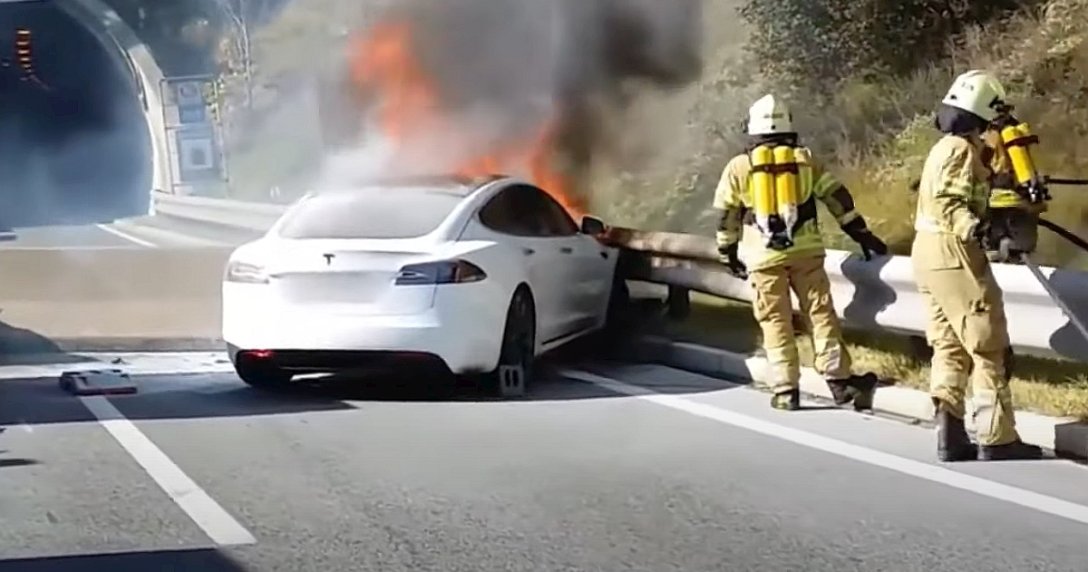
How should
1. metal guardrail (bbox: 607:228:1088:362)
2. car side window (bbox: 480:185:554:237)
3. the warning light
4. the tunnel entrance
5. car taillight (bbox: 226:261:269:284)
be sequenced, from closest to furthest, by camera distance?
metal guardrail (bbox: 607:228:1088:362), car taillight (bbox: 226:261:269:284), car side window (bbox: 480:185:554:237), the warning light, the tunnel entrance

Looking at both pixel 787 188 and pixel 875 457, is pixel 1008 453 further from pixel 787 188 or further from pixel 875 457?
pixel 787 188

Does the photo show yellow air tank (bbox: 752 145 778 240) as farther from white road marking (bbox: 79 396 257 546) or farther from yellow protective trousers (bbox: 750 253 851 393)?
white road marking (bbox: 79 396 257 546)

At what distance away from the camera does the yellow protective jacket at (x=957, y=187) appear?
7.38 metres

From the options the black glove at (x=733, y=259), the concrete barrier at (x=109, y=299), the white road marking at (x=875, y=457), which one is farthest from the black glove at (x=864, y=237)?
the concrete barrier at (x=109, y=299)

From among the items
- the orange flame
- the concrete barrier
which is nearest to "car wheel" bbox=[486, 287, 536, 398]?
the concrete barrier

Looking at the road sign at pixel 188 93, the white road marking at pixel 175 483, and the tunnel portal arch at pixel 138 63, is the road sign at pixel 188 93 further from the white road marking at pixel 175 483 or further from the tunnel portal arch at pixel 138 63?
the white road marking at pixel 175 483

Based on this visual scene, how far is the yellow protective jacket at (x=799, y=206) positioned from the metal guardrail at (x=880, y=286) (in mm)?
544

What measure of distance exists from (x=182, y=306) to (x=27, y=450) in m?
6.99

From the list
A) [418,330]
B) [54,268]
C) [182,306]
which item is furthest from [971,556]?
[54,268]

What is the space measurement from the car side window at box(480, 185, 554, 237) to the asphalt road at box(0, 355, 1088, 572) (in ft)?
3.97

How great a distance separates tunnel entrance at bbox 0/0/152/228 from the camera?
1196 inches

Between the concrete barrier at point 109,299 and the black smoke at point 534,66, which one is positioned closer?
the concrete barrier at point 109,299

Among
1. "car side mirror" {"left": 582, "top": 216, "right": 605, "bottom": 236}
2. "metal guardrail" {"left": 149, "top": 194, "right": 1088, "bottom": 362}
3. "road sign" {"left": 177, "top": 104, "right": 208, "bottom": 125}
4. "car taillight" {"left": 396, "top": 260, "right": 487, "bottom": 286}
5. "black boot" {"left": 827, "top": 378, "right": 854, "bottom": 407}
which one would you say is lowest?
"black boot" {"left": 827, "top": 378, "right": 854, "bottom": 407}

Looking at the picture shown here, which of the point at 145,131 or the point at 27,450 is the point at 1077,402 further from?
the point at 145,131
